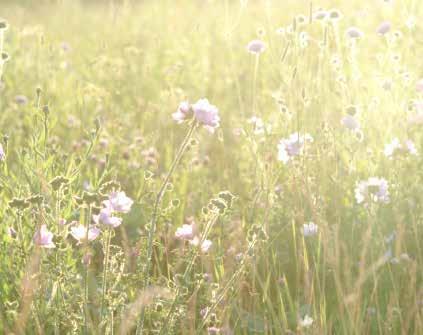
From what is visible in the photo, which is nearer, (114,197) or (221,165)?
(114,197)

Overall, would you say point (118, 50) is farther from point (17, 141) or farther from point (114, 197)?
point (114, 197)

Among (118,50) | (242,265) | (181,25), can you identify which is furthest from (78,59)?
(242,265)

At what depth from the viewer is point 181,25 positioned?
5.49 metres

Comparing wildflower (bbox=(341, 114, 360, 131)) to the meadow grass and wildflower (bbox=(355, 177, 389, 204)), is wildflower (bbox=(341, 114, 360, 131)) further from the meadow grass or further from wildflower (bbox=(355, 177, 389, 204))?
wildflower (bbox=(355, 177, 389, 204))

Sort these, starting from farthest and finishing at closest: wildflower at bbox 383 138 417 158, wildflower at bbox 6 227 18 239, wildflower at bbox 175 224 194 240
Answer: wildflower at bbox 383 138 417 158 → wildflower at bbox 6 227 18 239 → wildflower at bbox 175 224 194 240

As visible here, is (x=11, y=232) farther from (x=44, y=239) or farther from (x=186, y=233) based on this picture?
(x=186, y=233)

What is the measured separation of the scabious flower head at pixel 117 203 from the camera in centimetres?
147

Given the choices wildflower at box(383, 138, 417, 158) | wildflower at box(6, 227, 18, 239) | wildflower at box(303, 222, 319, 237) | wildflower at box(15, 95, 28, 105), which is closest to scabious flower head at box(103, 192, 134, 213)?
wildflower at box(6, 227, 18, 239)

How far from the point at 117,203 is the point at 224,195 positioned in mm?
225

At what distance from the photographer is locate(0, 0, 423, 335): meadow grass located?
1.47 m

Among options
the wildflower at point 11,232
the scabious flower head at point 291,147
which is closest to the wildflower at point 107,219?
the wildflower at point 11,232

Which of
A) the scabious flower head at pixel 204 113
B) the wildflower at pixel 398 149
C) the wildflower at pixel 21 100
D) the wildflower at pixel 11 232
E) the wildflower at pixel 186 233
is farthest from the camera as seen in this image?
the wildflower at pixel 21 100

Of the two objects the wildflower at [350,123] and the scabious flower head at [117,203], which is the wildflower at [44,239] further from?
the wildflower at [350,123]

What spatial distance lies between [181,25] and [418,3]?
8.56 feet
